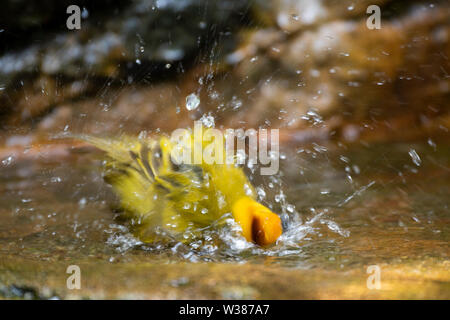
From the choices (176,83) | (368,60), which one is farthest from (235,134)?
(368,60)

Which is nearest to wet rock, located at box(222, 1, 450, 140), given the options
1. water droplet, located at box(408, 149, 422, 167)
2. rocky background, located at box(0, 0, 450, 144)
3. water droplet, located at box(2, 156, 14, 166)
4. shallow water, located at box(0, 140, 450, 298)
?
rocky background, located at box(0, 0, 450, 144)

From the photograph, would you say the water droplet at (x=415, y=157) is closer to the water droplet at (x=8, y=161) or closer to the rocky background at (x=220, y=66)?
the rocky background at (x=220, y=66)

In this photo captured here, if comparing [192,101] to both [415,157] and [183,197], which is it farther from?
[183,197]

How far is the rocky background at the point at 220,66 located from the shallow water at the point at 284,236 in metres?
0.33

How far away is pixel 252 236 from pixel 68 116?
5.40 feet

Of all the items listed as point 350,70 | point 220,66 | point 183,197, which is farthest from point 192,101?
point 183,197

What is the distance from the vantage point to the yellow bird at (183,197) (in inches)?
40.7

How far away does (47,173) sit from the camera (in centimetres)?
205

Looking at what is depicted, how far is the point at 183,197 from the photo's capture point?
1077 millimetres

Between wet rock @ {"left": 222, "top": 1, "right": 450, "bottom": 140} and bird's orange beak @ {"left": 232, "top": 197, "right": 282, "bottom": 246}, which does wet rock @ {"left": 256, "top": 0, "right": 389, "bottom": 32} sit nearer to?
wet rock @ {"left": 222, "top": 1, "right": 450, "bottom": 140}

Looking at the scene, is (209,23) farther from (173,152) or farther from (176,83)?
(173,152)

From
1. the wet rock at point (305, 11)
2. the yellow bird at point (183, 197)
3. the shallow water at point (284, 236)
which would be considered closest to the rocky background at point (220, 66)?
the wet rock at point (305, 11)

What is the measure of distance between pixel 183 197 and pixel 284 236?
24cm
